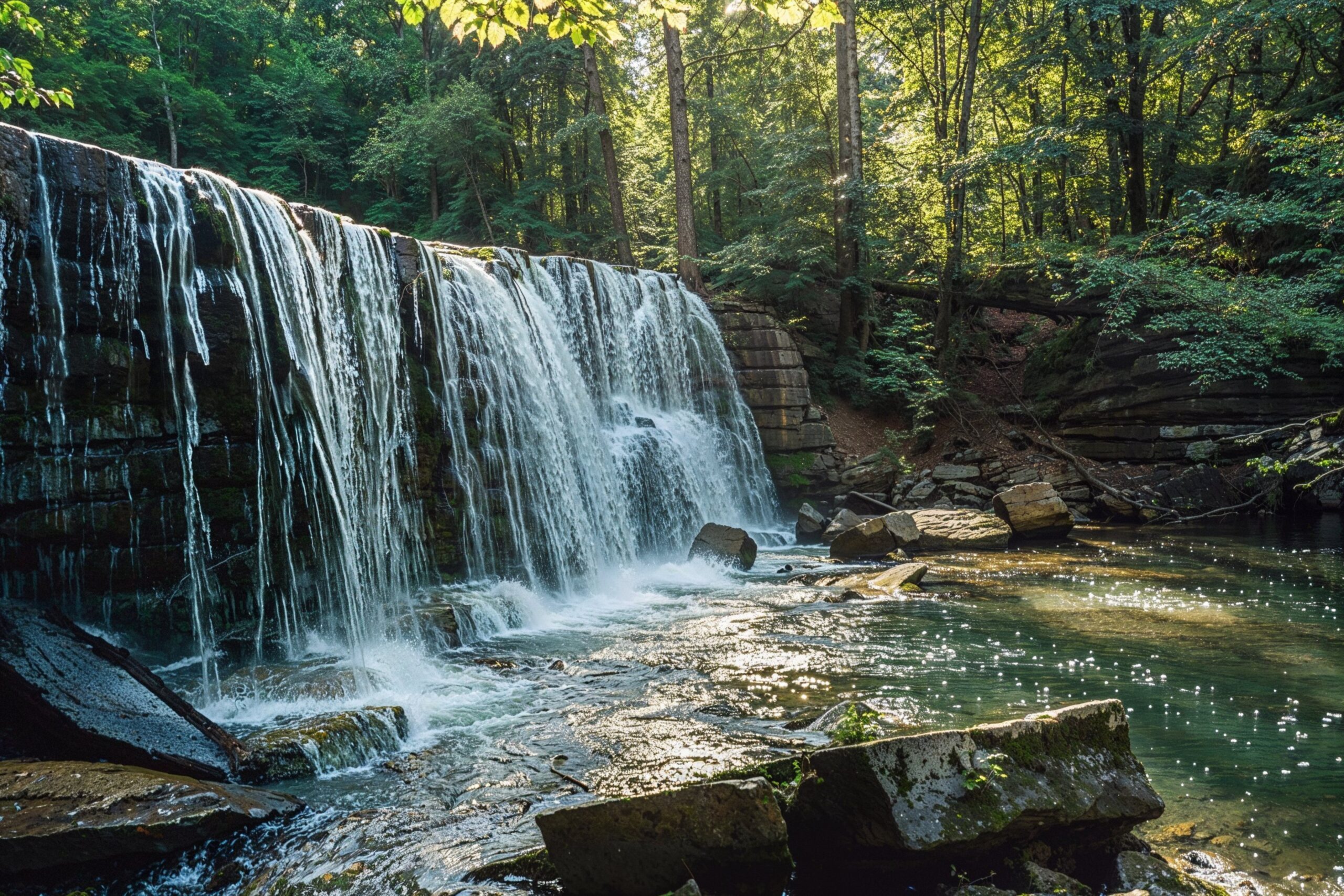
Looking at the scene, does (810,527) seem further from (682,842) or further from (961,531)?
(682,842)

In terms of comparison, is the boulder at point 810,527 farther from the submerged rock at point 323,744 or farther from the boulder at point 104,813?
the boulder at point 104,813

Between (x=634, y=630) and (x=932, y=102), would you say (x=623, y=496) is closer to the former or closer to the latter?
(x=634, y=630)

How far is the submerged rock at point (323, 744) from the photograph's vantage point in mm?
4340

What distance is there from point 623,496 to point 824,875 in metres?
8.97

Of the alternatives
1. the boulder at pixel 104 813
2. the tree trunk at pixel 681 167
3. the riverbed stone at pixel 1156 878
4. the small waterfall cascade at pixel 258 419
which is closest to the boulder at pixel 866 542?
the small waterfall cascade at pixel 258 419

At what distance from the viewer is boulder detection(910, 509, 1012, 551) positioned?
11836mm

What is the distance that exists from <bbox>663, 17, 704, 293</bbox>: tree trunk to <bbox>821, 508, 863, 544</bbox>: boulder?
21.0 feet

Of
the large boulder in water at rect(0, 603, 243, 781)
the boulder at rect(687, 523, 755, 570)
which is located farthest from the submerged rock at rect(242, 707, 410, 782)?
the boulder at rect(687, 523, 755, 570)

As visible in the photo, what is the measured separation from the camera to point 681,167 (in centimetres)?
1725

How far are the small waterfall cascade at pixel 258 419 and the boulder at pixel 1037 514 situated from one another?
637 cm

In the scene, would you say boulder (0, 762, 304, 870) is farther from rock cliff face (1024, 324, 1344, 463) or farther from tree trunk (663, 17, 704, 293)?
rock cliff face (1024, 324, 1344, 463)

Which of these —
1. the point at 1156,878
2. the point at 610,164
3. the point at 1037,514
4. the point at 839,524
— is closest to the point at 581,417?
the point at 839,524

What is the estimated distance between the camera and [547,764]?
440cm

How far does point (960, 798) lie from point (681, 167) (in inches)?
644
